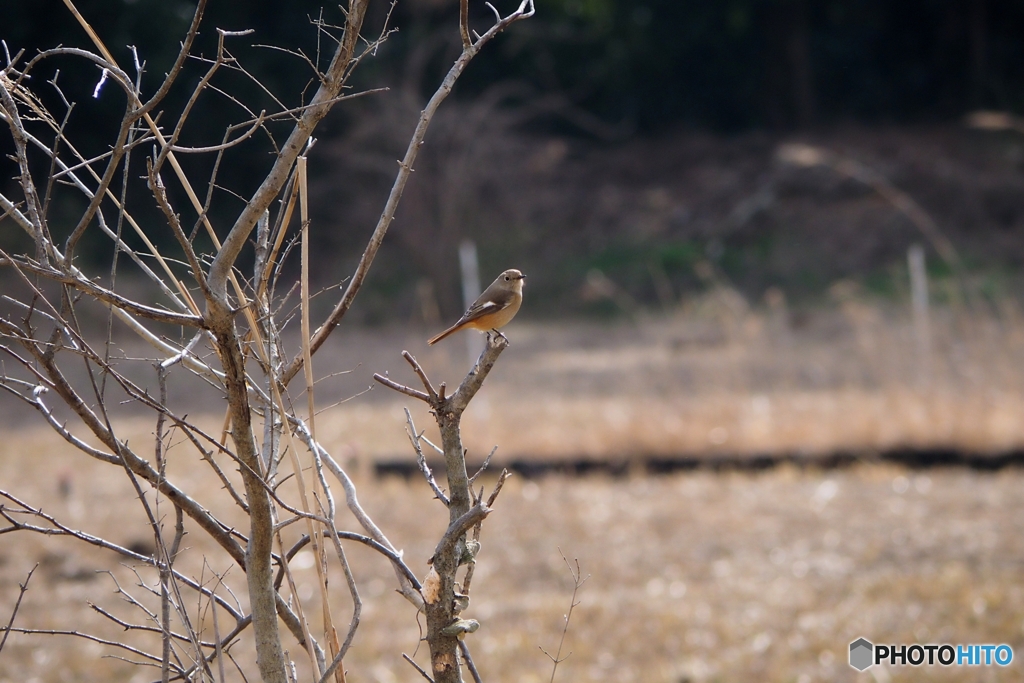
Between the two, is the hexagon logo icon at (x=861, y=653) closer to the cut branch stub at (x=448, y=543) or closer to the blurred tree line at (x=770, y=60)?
the cut branch stub at (x=448, y=543)

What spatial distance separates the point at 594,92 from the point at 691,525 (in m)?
16.9

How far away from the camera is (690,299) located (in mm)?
15000

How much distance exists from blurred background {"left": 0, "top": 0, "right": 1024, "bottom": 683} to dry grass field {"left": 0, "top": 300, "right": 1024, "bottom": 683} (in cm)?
3

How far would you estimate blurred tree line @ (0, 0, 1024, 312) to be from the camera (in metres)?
15.7

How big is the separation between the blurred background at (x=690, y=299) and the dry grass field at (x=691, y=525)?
0.09 ft

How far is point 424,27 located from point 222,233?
5.69 m

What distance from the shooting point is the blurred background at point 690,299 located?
4074 millimetres

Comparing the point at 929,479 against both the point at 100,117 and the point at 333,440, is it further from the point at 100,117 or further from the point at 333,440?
the point at 100,117

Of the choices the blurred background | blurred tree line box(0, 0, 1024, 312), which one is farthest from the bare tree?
blurred tree line box(0, 0, 1024, 312)

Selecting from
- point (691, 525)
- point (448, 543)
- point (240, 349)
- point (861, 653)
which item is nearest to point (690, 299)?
point (691, 525)

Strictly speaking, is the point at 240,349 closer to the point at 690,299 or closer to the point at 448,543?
the point at 448,543

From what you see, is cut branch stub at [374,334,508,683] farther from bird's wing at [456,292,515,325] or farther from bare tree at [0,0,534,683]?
bird's wing at [456,292,515,325]

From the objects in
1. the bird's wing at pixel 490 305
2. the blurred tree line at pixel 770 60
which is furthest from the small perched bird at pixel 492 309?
the blurred tree line at pixel 770 60

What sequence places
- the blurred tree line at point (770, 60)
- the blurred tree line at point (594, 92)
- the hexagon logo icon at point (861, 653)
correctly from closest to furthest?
1. the hexagon logo icon at point (861, 653)
2. the blurred tree line at point (594, 92)
3. the blurred tree line at point (770, 60)
